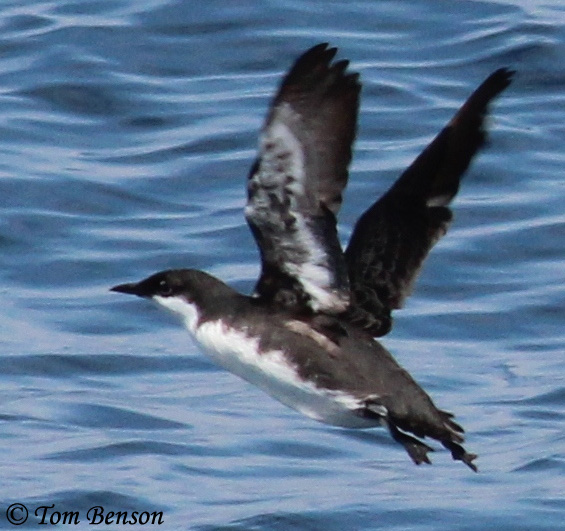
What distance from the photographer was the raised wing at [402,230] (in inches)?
311

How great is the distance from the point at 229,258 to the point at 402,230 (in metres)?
5.71

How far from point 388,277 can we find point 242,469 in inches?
140

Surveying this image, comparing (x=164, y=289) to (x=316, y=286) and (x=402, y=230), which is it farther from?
(x=402, y=230)

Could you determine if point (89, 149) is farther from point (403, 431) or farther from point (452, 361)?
point (403, 431)

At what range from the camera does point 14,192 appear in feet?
49.0

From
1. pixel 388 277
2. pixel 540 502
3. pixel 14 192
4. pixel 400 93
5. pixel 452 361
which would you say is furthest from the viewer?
pixel 400 93

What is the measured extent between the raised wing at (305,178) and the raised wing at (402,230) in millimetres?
363

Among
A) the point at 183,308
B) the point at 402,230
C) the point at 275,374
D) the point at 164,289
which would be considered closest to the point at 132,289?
the point at 164,289

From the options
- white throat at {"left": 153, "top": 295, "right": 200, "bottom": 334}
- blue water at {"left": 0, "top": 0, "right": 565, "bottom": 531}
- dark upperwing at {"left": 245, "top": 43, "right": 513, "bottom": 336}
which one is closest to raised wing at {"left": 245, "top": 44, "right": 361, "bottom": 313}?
dark upperwing at {"left": 245, "top": 43, "right": 513, "bottom": 336}

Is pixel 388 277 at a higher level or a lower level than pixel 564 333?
higher

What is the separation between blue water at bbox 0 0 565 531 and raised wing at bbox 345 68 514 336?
303 centimetres

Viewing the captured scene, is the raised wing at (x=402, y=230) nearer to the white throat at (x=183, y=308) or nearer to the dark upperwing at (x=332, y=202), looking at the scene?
the dark upperwing at (x=332, y=202)

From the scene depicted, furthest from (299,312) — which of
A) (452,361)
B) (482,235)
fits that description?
(482,235)

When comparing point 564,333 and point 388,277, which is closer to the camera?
point 388,277
